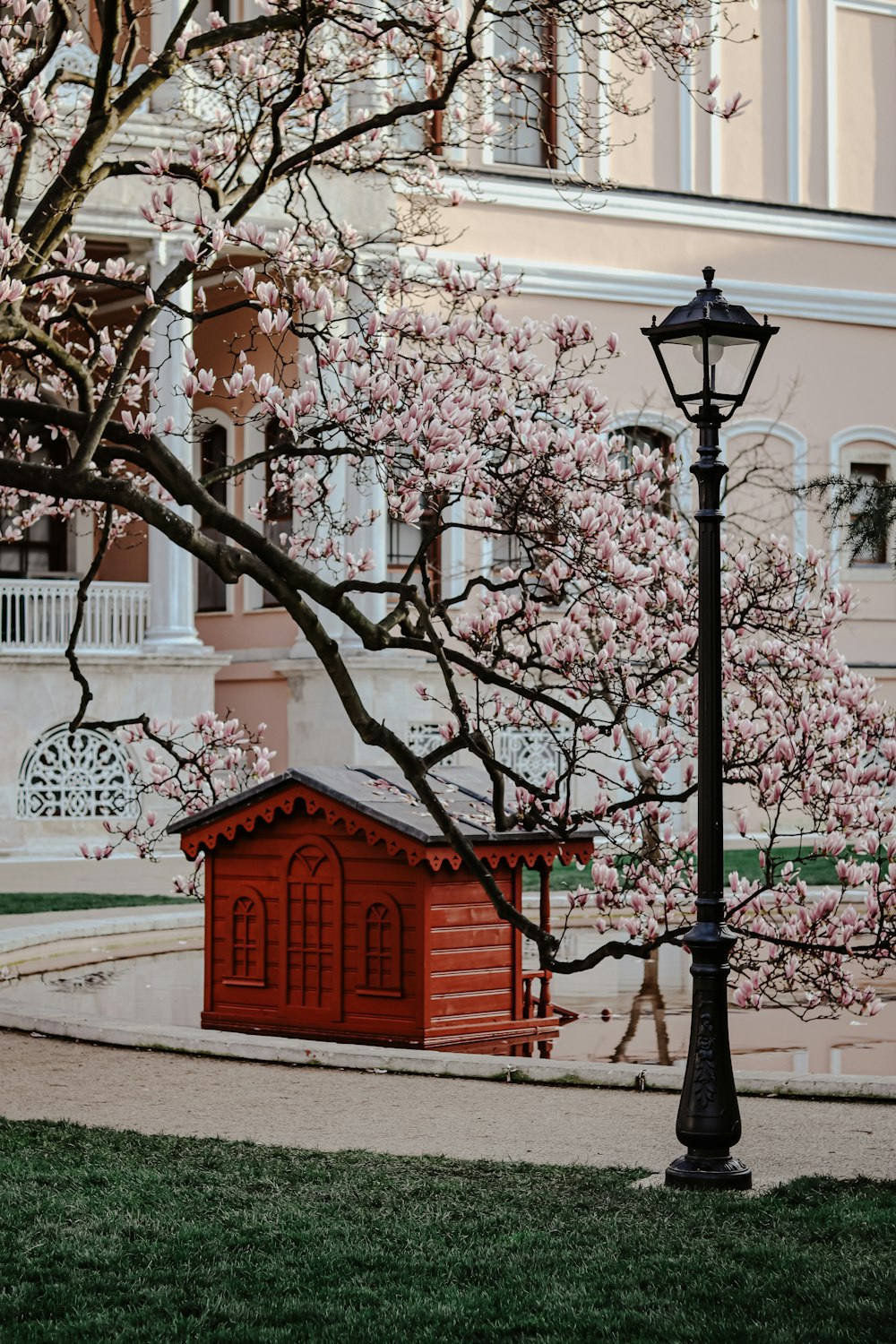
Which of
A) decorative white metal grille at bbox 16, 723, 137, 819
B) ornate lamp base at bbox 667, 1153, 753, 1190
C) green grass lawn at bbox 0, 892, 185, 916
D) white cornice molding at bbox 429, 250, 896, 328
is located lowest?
ornate lamp base at bbox 667, 1153, 753, 1190

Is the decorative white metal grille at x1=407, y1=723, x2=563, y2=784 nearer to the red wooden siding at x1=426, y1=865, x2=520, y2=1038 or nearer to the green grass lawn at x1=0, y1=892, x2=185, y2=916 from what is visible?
the green grass lawn at x1=0, y1=892, x2=185, y2=916

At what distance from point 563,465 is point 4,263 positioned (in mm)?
3136

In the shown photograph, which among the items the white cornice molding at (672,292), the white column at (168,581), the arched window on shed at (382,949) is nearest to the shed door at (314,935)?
the arched window on shed at (382,949)

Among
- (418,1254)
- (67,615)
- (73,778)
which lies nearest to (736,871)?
(73,778)

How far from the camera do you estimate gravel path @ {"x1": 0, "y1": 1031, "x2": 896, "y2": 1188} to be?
29.5 feet

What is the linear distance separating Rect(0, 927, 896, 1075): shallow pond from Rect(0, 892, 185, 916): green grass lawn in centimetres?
250

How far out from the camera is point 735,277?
32438 millimetres

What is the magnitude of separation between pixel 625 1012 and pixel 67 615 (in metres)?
14.8

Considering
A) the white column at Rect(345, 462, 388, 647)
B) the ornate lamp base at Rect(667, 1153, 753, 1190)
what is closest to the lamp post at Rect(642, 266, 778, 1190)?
the ornate lamp base at Rect(667, 1153, 753, 1190)

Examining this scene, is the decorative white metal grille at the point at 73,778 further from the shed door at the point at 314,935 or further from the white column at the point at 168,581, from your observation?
the shed door at the point at 314,935

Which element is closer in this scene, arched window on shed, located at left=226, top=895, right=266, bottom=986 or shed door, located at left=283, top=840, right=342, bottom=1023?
shed door, located at left=283, top=840, right=342, bottom=1023

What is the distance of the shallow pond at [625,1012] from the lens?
1262 centimetres

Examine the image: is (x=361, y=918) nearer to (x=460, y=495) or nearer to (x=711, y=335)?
(x=460, y=495)

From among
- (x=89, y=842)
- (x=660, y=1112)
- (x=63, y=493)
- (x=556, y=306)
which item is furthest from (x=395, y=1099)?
(x=556, y=306)
